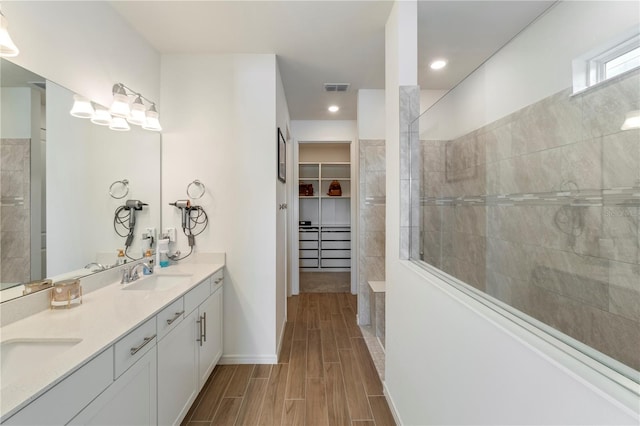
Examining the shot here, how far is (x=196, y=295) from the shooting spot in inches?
72.9

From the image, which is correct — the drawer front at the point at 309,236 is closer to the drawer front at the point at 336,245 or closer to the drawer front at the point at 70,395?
the drawer front at the point at 336,245

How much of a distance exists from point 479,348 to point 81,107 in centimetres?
235

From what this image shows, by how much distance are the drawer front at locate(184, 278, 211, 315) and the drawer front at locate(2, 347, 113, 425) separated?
0.67 m

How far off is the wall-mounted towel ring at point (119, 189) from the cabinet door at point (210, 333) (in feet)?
3.25

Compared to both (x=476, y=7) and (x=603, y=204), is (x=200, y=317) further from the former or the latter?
(x=476, y=7)

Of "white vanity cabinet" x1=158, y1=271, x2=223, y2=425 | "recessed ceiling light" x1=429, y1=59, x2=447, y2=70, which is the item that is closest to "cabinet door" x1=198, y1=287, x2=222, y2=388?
"white vanity cabinet" x1=158, y1=271, x2=223, y2=425

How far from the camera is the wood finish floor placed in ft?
5.81

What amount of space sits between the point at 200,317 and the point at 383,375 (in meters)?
1.48

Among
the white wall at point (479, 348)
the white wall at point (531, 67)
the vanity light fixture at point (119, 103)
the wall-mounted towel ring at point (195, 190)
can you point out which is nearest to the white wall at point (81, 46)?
the vanity light fixture at point (119, 103)

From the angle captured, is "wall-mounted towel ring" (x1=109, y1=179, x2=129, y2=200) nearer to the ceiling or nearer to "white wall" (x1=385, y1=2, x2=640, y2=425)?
the ceiling

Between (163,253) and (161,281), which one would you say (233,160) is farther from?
(161,281)

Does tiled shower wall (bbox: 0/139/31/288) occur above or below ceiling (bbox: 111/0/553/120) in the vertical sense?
below

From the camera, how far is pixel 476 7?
73.5 inches

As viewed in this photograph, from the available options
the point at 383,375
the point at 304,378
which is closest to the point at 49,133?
the point at 304,378
